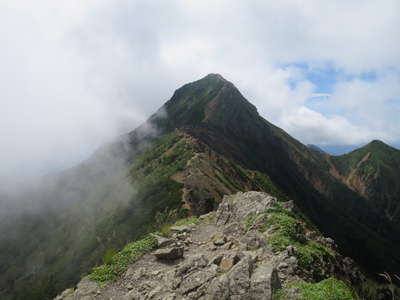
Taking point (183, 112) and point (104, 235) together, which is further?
point (183, 112)

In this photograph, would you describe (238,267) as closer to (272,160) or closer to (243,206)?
(243,206)

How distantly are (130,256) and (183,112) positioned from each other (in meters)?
166

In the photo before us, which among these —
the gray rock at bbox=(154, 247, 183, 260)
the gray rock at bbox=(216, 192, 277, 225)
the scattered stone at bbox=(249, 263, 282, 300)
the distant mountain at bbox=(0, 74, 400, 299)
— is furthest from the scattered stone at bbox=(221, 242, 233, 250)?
the distant mountain at bbox=(0, 74, 400, 299)

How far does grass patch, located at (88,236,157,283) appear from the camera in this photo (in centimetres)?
1565

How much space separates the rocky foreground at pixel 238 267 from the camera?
10.6 metres

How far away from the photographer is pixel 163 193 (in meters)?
72.0

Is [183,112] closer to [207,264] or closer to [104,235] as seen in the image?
[104,235]

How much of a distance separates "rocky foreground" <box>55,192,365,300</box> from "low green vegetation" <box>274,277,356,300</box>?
0.03 meters

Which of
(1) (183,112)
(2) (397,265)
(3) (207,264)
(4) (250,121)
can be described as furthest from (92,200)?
(2) (397,265)

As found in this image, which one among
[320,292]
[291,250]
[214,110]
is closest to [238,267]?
[320,292]

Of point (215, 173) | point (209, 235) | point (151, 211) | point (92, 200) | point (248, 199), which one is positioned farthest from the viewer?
point (92, 200)

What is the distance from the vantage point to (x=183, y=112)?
181 m

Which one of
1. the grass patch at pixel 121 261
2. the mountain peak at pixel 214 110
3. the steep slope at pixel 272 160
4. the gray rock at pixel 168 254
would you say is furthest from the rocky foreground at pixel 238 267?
the mountain peak at pixel 214 110

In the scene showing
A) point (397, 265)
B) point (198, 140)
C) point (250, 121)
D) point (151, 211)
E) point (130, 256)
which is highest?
point (250, 121)
